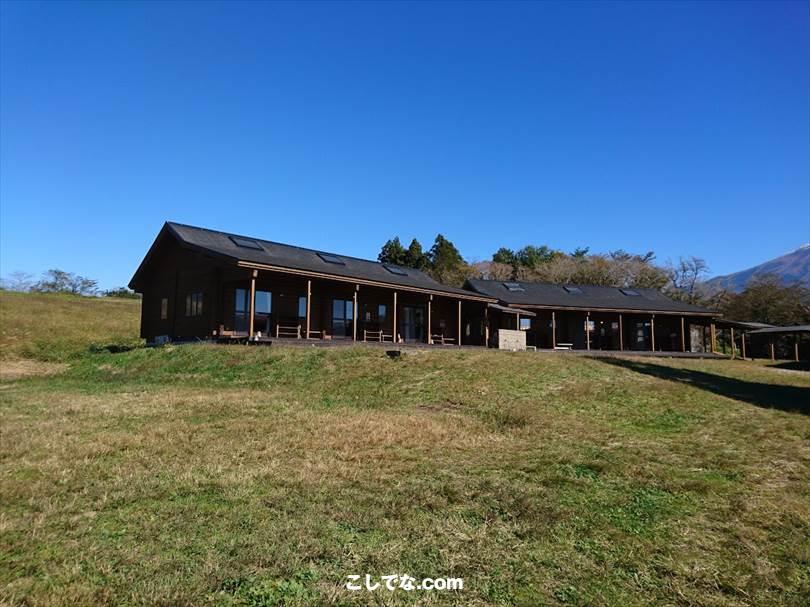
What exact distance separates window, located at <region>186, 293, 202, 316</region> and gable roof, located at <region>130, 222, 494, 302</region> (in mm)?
2294

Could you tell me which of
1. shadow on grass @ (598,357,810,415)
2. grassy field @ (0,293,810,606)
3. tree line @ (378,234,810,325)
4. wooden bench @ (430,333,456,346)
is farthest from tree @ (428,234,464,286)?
grassy field @ (0,293,810,606)

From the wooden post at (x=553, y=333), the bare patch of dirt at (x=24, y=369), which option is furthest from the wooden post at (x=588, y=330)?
the bare patch of dirt at (x=24, y=369)

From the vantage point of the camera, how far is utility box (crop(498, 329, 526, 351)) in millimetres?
25672

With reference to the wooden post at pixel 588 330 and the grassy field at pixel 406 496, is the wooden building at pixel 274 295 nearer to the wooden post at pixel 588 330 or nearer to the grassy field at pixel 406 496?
the wooden post at pixel 588 330

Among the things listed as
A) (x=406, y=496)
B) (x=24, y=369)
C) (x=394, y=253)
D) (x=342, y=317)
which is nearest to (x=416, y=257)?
(x=394, y=253)

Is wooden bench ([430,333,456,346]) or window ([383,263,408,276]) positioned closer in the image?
wooden bench ([430,333,456,346])

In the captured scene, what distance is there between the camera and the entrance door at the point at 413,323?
1062 inches

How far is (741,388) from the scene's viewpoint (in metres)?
14.1

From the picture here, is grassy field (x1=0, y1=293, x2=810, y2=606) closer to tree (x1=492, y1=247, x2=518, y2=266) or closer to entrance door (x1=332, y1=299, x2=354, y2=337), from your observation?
entrance door (x1=332, y1=299, x2=354, y2=337)

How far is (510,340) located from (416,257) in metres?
32.0

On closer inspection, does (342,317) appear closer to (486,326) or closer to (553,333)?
(486,326)

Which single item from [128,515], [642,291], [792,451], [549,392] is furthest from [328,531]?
[642,291]

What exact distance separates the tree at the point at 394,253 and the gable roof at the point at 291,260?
2845 centimetres

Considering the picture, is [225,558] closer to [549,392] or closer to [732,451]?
[732,451]
